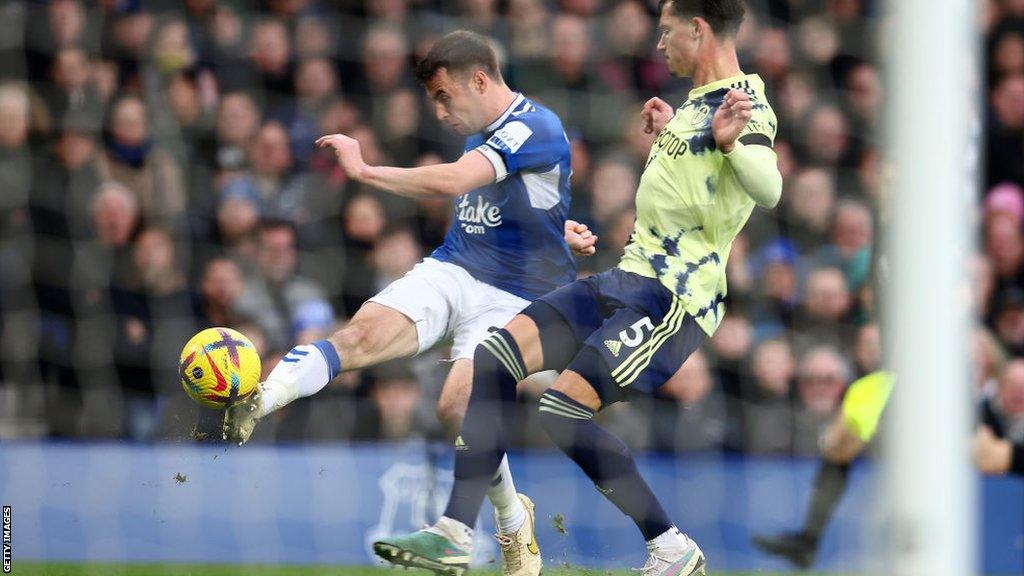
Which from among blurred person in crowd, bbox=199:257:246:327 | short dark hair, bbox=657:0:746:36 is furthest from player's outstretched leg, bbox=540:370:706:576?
blurred person in crowd, bbox=199:257:246:327

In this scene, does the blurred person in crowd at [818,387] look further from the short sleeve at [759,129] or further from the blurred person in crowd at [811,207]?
the short sleeve at [759,129]

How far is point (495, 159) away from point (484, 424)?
3.04 feet

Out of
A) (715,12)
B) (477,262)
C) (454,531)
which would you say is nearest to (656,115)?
(715,12)

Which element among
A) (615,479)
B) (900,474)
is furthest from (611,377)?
(900,474)

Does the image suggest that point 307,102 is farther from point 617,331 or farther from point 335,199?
point 617,331

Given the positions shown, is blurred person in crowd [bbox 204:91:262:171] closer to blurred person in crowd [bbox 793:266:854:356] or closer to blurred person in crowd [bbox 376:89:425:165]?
blurred person in crowd [bbox 376:89:425:165]

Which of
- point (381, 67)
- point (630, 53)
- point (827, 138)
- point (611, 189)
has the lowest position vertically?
point (611, 189)

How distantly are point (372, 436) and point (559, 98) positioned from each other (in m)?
1.85

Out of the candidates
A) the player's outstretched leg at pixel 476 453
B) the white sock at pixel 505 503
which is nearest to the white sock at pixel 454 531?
the player's outstretched leg at pixel 476 453

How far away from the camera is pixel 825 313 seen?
6.00 meters

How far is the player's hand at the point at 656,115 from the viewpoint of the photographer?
4512 millimetres

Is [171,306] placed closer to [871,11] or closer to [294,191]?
[294,191]

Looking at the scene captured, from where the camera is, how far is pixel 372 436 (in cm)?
652

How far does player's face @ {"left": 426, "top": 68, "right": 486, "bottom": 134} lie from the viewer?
15.6 feet
